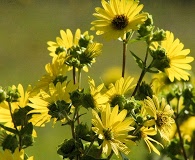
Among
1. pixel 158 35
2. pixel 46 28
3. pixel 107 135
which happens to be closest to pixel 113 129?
pixel 107 135

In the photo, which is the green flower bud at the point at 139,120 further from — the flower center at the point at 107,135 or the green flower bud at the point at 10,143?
the green flower bud at the point at 10,143

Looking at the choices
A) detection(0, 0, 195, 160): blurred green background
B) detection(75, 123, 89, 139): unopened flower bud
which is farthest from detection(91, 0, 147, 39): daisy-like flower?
detection(0, 0, 195, 160): blurred green background

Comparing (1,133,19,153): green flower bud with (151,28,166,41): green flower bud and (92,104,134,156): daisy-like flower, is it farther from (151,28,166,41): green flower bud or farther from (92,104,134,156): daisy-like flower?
(151,28,166,41): green flower bud

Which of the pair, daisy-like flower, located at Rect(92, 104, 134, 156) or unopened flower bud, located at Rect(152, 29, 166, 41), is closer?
daisy-like flower, located at Rect(92, 104, 134, 156)

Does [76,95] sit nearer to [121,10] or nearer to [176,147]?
[121,10]

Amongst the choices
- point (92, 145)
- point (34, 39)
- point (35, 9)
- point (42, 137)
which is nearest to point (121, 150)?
point (92, 145)

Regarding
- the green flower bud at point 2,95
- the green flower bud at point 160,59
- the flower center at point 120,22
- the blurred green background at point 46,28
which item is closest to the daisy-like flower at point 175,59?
the green flower bud at point 160,59

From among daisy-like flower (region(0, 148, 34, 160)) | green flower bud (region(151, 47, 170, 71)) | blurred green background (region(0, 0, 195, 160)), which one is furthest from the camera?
blurred green background (region(0, 0, 195, 160))
